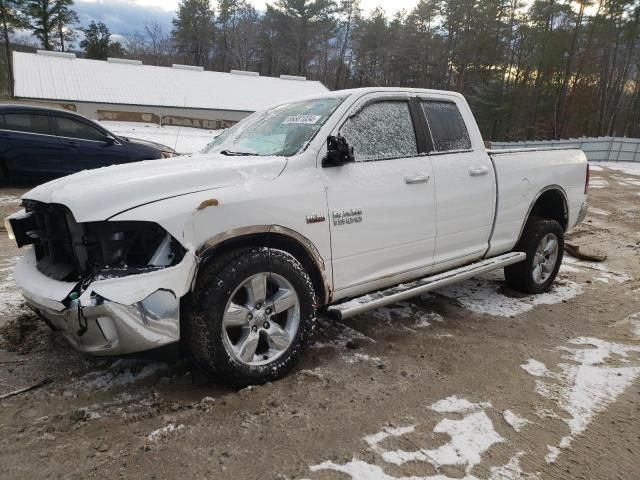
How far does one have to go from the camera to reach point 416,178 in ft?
12.2

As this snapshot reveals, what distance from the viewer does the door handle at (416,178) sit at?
3.66 meters

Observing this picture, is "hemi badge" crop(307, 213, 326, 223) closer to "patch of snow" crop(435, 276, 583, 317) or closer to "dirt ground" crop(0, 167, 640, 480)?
"dirt ground" crop(0, 167, 640, 480)

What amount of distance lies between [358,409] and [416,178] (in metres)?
1.85

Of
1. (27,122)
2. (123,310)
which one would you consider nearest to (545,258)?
(123,310)

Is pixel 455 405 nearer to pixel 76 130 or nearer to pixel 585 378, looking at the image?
pixel 585 378

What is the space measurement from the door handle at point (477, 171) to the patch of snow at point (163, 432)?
10.4 feet

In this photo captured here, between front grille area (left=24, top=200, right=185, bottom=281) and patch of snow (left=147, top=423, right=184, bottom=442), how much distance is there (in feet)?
2.86

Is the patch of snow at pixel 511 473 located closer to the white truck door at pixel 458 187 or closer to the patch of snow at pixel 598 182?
the white truck door at pixel 458 187

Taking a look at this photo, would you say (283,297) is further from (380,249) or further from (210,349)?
(380,249)

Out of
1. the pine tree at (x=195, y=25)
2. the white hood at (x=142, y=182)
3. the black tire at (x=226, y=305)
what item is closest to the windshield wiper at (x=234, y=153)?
the white hood at (x=142, y=182)

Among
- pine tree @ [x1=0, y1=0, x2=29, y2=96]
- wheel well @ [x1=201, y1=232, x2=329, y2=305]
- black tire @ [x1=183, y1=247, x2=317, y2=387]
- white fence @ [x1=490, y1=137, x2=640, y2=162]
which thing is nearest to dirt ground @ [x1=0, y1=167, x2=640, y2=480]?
black tire @ [x1=183, y1=247, x2=317, y2=387]

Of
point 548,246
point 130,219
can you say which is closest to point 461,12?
point 548,246

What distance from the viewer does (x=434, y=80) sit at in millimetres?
52625

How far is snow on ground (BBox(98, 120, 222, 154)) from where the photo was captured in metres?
19.9
